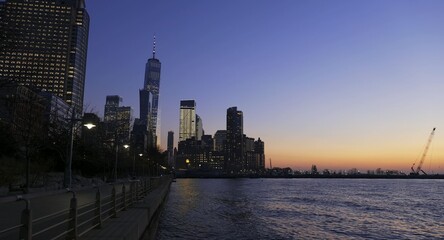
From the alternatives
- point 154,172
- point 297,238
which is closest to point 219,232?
point 297,238

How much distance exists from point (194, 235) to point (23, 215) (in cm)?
1958

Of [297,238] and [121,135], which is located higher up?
[121,135]

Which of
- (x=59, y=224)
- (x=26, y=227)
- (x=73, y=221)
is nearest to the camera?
(x=26, y=227)

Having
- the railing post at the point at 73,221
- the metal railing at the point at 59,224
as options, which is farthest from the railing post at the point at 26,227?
the railing post at the point at 73,221

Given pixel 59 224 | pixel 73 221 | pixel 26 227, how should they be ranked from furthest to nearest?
1. pixel 73 221
2. pixel 59 224
3. pixel 26 227

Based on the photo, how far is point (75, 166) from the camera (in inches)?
3017

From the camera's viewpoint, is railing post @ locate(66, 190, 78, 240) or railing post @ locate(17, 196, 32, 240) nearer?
railing post @ locate(17, 196, 32, 240)

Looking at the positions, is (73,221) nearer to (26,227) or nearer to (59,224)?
(59,224)

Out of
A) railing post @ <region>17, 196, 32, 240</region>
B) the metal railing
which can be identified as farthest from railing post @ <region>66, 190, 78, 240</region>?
railing post @ <region>17, 196, 32, 240</region>

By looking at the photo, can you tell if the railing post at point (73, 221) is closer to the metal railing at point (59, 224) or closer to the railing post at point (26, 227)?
the metal railing at point (59, 224)

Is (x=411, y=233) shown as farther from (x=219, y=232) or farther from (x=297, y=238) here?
(x=219, y=232)

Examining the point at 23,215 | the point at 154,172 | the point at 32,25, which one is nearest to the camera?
the point at 23,215

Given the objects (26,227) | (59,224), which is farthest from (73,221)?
(26,227)

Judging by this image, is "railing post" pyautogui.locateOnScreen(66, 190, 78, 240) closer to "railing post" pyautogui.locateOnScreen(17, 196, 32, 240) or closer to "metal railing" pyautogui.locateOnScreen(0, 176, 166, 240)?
"metal railing" pyautogui.locateOnScreen(0, 176, 166, 240)
